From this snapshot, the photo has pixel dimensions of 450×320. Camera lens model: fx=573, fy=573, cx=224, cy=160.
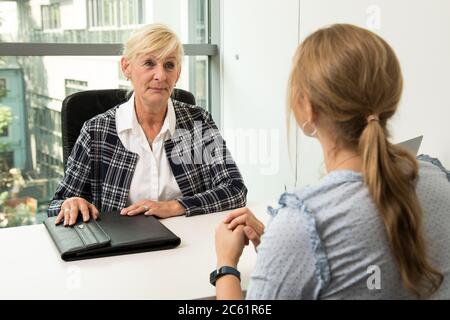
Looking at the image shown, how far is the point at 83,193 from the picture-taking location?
2.02m

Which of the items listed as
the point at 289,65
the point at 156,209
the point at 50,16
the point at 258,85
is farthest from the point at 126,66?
the point at 50,16

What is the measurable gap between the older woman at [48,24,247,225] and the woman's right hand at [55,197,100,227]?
Answer: 171 mm

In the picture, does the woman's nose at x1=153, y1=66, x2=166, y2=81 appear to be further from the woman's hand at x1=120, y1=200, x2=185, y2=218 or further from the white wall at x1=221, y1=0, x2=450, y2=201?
the white wall at x1=221, y1=0, x2=450, y2=201

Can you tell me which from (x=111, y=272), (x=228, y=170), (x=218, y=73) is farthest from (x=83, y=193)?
(x=218, y=73)

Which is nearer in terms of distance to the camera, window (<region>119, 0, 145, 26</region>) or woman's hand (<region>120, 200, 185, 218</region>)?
woman's hand (<region>120, 200, 185, 218</region>)

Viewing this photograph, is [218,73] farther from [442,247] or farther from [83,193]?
[442,247]

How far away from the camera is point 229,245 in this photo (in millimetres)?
1323

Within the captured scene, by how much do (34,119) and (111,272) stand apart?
2.03 metres

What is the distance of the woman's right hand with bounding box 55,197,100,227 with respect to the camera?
5.51 feet

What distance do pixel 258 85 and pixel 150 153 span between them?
1.26m

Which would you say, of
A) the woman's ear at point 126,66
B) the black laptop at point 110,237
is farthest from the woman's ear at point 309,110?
the woman's ear at point 126,66

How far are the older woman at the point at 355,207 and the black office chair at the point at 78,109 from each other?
1.28 metres

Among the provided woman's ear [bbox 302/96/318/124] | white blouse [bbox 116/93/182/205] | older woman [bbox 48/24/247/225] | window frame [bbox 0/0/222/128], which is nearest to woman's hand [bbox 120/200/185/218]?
older woman [bbox 48/24/247/225]

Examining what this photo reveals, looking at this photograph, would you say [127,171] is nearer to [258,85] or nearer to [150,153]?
[150,153]
